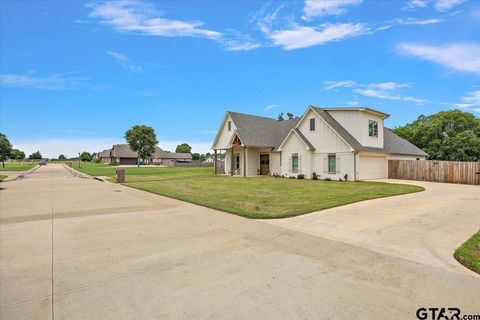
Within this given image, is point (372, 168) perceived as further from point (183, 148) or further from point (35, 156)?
point (35, 156)

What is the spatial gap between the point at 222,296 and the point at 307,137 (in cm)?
2254

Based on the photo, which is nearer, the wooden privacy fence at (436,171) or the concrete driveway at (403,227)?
the concrete driveway at (403,227)

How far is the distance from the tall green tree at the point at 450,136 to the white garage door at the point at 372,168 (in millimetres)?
18482

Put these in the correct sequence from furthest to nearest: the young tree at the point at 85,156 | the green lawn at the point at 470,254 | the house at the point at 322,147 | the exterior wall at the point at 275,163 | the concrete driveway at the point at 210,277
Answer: the young tree at the point at 85,156 → the exterior wall at the point at 275,163 → the house at the point at 322,147 → the green lawn at the point at 470,254 → the concrete driveway at the point at 210,277

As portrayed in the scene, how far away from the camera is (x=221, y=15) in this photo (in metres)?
16.0

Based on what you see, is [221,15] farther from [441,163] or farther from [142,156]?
[142,156]

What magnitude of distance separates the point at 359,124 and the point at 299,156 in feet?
A: 18.6

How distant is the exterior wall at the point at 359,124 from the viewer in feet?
74.6

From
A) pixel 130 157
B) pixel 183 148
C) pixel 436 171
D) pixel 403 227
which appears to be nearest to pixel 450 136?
pixel 436 171

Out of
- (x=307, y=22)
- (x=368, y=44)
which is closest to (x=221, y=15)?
(x=307, y=22)

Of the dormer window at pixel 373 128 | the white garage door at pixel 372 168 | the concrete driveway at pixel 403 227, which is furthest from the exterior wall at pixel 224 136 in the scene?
the concrete driveway at pixel 403 227

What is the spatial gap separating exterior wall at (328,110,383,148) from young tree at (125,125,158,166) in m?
55.4

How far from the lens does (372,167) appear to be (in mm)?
22812

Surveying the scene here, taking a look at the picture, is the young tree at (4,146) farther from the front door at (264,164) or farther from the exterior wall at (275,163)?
the exterior wall at (275,163)
